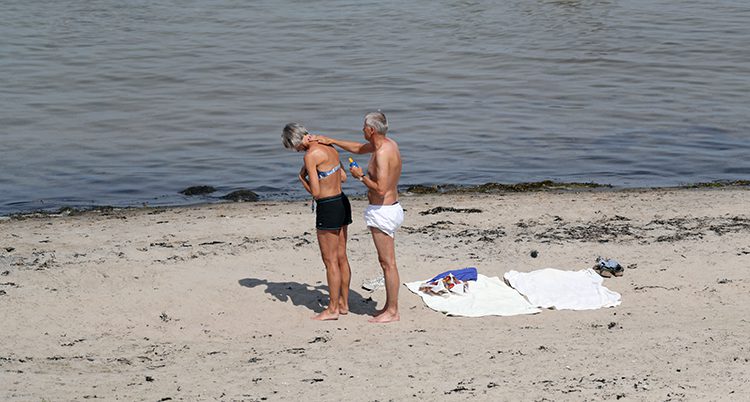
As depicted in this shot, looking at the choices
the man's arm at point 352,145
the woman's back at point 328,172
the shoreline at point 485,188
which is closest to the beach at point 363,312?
the shoreline at point 485,188

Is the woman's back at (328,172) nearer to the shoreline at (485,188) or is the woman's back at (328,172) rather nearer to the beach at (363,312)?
the beach at (363,312)

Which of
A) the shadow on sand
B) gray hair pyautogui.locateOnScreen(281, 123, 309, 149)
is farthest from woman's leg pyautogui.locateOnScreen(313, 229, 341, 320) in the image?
gray hair pyautogui.locateOnScreen(281, 123, 309, 149)

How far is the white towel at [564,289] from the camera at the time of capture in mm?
9430

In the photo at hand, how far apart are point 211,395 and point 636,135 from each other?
12370 mm

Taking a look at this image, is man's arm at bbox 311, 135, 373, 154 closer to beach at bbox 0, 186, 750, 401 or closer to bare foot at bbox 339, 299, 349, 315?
bare foot at bbox 339, 299, 349, 315

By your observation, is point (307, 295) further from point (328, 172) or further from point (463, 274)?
point (328, 172)

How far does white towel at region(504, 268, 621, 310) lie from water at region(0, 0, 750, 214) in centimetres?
542

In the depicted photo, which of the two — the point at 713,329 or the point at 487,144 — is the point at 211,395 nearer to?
the point at 713,329

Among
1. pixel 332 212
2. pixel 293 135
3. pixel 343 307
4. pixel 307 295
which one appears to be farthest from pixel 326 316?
pixel 293 135

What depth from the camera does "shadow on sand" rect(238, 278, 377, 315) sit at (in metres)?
9.61

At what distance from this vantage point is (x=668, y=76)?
76.7 ft

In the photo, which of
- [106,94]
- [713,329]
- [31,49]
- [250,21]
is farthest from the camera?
[250,21]

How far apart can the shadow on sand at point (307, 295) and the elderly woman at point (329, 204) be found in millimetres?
294

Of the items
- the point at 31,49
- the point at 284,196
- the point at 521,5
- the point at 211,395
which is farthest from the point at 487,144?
the point at 521,5
